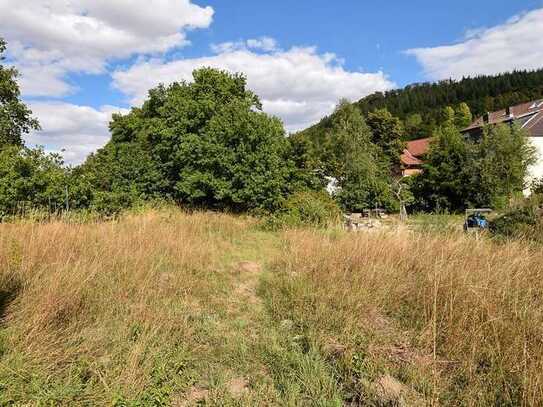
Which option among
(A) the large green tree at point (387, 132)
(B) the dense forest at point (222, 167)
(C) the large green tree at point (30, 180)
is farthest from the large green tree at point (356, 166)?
(C) the large green tree at point (30, 180)

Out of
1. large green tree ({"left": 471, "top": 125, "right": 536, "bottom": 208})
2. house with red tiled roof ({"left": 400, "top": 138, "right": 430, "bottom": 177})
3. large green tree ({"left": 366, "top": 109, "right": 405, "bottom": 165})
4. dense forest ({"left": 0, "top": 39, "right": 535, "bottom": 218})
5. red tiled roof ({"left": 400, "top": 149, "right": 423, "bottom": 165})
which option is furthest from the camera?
red tiled roof ({"left": 400, "top": 149, "right": 423, "bottom": 165})

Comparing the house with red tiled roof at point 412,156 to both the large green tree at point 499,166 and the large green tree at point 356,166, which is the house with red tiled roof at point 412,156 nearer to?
the large green tree at point 356,166

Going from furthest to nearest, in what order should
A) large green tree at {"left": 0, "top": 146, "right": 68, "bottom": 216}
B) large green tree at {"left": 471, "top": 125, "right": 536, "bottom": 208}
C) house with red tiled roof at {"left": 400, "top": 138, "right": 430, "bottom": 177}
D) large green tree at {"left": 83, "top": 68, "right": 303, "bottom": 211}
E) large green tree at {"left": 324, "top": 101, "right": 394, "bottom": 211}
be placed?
house with red tiled roof at {"left": 400, "top": 138, "right": 430, "bottom": 177}
large green tree at {"left": 471, "top": 125, "right": 536, "bottom": 208}
large green tree at {"left": 324, "top": 101, "right": 394, "bottom": 211}
large green tree at {"left": 83, "top": 68, "right": 303, "bottom": 211}
large green tree at {"left": 0, "top": 146, "right": 68, "bottom": 216}

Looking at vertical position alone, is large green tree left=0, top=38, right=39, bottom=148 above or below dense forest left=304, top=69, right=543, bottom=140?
below

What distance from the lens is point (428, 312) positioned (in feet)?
12.4

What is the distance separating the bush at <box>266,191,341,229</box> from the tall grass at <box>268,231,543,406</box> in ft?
16.2

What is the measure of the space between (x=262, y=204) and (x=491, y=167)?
17414mm

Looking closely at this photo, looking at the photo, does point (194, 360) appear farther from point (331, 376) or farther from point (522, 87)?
point (522, 87)

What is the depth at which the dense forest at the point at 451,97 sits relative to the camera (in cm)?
6844

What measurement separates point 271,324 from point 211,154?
11156 mm

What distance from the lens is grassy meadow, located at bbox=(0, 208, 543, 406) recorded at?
257cm

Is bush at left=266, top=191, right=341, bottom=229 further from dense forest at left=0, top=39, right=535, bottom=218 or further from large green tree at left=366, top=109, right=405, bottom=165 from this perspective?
large green tree at left=366, top=109, right=405, bottom=165

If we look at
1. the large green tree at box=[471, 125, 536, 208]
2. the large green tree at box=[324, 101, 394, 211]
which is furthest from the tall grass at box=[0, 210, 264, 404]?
the large green tree at box=[471, 125, 536, 208]

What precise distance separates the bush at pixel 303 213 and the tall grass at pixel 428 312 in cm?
495
